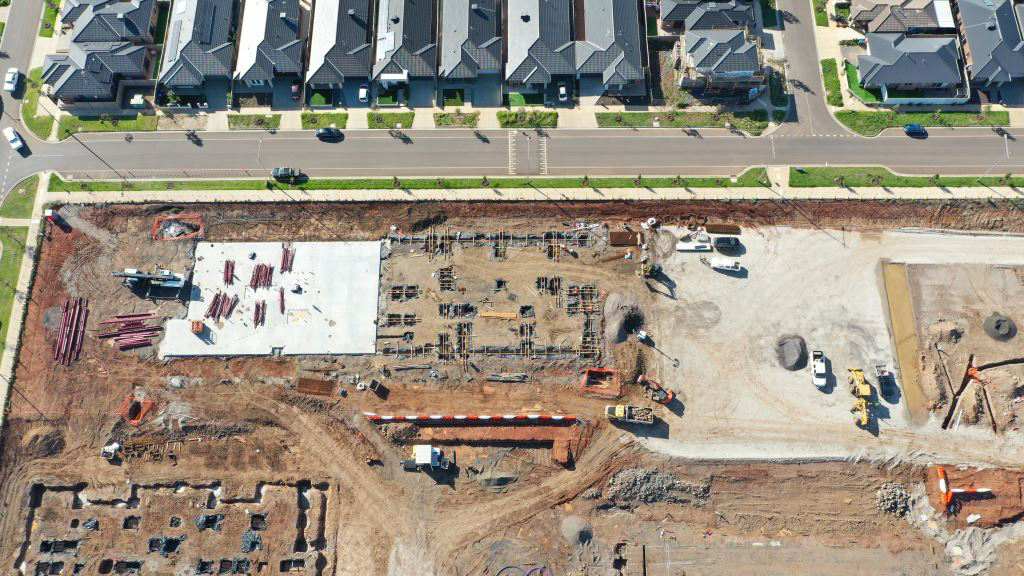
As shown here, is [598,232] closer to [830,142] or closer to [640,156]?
[640,156]

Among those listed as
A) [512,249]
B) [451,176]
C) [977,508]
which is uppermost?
[451,176]

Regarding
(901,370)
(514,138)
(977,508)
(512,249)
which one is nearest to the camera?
(977,508)

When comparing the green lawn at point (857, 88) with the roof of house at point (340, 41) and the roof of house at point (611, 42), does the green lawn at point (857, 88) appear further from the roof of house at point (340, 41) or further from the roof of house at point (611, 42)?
the roof of house at point (340, 41)

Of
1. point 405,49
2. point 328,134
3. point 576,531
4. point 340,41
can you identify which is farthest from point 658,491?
point 340,41

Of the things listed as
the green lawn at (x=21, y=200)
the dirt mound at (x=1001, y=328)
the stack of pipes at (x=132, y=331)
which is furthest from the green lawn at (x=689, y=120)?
the green lawn at (x=21, y=200)

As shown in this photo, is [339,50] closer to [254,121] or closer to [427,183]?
[254,121]

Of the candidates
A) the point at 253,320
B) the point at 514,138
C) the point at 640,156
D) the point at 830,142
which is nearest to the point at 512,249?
the point at 514,138
